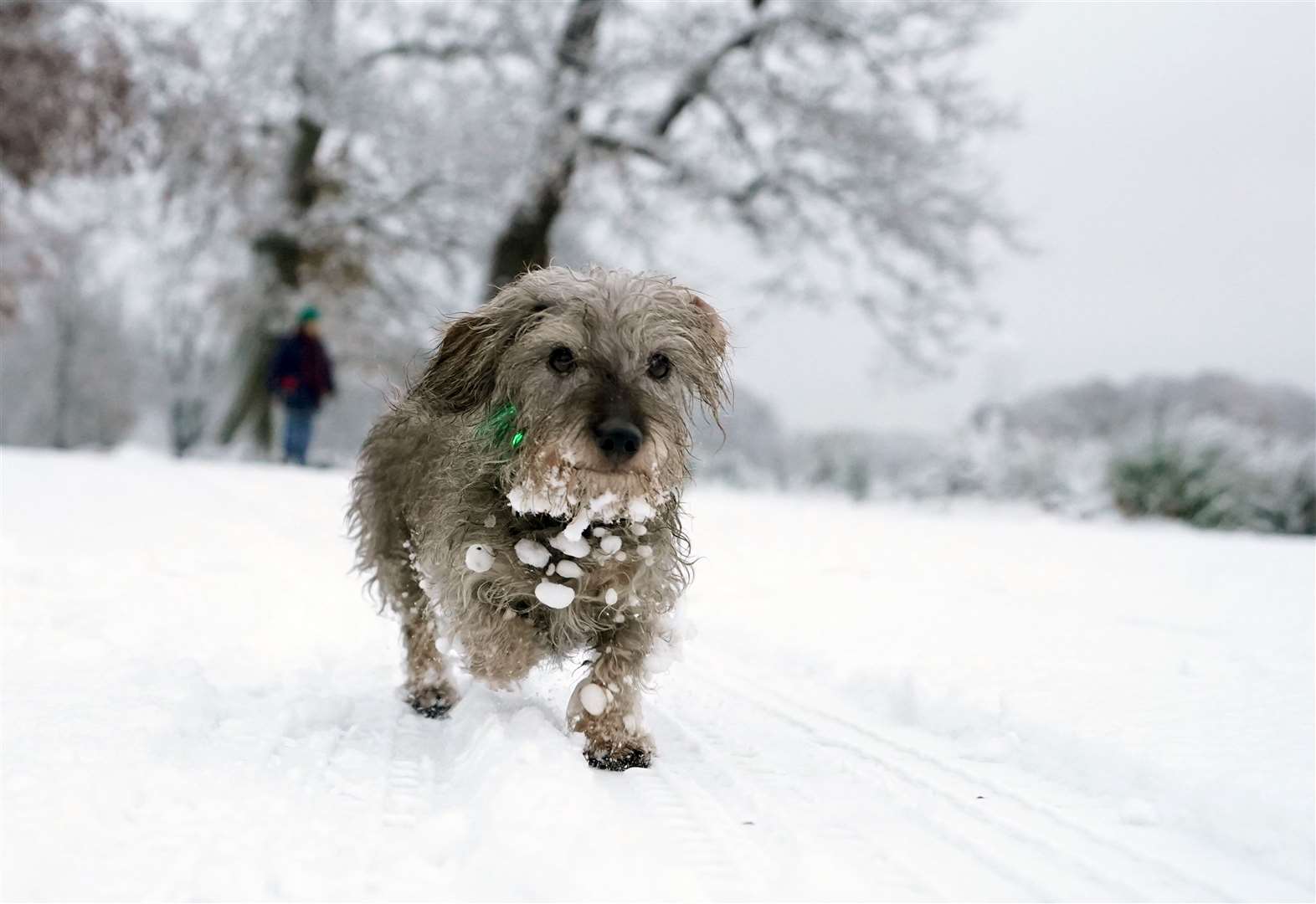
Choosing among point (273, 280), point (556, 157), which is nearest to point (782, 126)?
point (556, 157)

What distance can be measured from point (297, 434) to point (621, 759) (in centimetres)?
1331

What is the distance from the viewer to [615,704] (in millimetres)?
3451

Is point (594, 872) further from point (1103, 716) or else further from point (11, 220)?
point (11, 220)

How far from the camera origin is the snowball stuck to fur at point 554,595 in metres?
3.30

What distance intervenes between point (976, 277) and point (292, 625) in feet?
46.0

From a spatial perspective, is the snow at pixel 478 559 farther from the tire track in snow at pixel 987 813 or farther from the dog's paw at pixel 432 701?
the tire track in snow at pixel 987 813

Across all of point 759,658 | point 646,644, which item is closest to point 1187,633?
point 759,658

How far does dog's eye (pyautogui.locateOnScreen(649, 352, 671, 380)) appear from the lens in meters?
3.45

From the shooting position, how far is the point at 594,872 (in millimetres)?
2391

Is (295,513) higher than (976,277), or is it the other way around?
(976,277)

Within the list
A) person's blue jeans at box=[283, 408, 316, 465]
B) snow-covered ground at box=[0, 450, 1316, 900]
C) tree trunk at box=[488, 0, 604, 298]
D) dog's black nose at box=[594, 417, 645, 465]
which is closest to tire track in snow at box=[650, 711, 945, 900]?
snow-covered ground at box=[0, 450, 1316, 900]

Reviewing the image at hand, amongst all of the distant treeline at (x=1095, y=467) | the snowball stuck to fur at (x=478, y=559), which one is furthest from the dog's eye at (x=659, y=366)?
the distant treeline at (x=1095, y=467)

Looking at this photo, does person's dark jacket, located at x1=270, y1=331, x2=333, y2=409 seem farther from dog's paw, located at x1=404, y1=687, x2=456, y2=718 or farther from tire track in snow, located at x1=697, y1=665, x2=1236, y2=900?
tire track in snow, located at x1=697, y1=665, x2=1236, y2=900

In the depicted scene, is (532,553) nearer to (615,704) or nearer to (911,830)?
(615,704)
